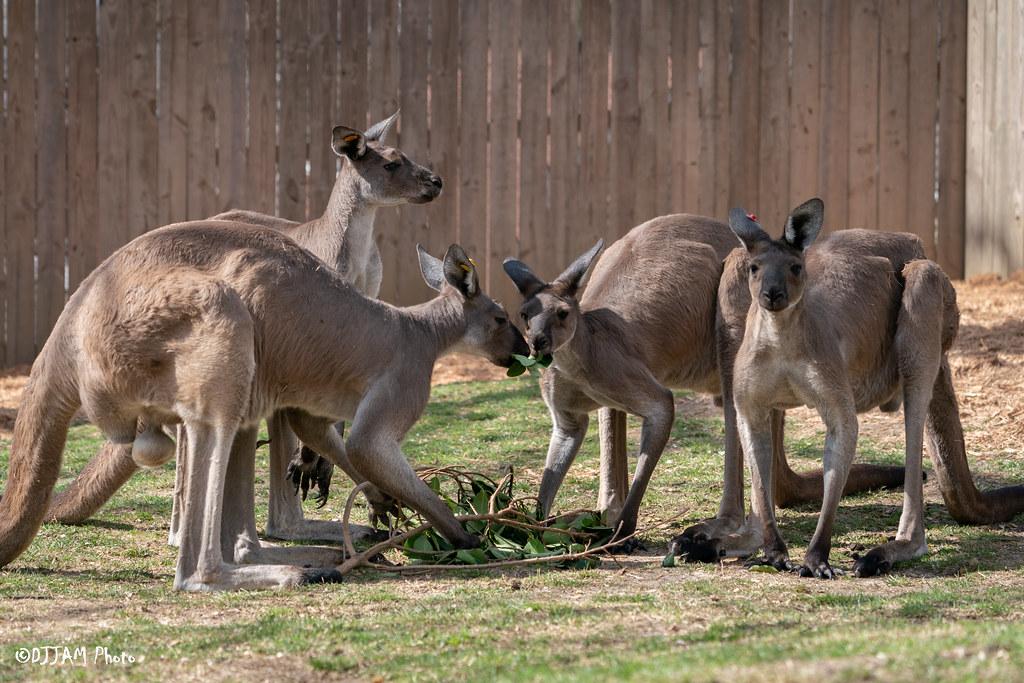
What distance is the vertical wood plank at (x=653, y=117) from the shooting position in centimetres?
1134

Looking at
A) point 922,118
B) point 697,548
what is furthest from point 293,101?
point 697,548

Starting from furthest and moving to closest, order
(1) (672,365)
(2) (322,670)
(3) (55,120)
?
1. (3) (55,120)
2. (1) (672,365)
3. (2) (322,670)

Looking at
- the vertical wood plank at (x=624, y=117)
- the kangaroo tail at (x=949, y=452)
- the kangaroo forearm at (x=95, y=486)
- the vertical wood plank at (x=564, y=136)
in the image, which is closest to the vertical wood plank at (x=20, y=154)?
the vertical wood plank at (x=564, y=136)

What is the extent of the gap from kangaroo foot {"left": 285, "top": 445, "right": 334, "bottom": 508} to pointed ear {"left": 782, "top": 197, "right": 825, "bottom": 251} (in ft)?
7.95

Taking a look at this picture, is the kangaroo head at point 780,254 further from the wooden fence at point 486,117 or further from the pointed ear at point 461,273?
the wooden fence at point 486,117

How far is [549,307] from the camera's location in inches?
236

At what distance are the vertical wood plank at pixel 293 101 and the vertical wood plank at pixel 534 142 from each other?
1.76 metres

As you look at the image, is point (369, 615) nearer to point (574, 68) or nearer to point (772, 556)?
point (772, 556)

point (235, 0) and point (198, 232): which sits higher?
point (235, 0)

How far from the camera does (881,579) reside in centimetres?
535

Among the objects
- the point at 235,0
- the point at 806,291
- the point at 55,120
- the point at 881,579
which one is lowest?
the point at 881,579

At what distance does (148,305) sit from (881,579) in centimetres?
296

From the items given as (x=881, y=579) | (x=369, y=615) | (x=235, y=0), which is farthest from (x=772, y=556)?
(x=235, y=0)

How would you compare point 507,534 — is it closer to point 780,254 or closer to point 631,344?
point 631,344
